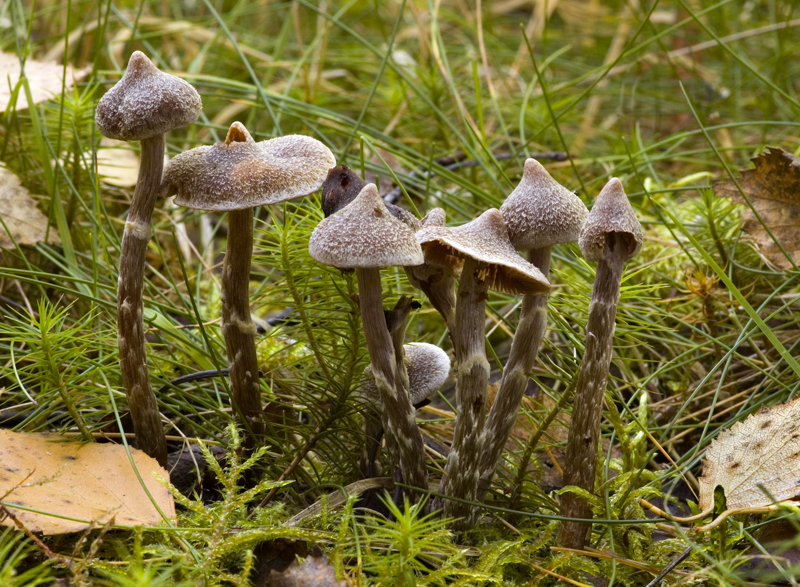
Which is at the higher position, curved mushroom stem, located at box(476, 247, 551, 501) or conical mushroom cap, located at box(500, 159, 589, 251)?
conical mushroom cap, located at box(500, 159, 589, 251)

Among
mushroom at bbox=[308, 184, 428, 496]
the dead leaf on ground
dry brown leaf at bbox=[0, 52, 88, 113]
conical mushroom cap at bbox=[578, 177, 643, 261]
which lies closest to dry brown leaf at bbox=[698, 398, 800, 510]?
conical mushroom cap at bbox=[578, 177, 643, 261]

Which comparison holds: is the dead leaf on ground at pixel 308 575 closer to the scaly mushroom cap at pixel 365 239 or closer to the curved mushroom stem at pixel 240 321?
the curved mushroom stem at pixel 240 321

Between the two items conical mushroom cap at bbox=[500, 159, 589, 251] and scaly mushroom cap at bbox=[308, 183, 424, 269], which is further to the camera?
conical mushroom cap at bbox=[500, 159, 589, 251]

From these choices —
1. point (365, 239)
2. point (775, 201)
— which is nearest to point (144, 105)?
point (365, 239)

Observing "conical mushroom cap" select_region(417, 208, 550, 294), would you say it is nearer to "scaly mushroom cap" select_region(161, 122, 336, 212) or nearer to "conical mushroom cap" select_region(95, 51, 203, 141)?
"scaly mushroom cap" select_region(161, 122, 336, 212)

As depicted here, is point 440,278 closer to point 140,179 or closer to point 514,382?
point 514,382

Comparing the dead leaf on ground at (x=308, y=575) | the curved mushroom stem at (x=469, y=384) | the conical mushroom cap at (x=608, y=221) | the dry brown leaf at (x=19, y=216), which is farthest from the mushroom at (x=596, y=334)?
the dry brown leaf at (x=19, y=216)

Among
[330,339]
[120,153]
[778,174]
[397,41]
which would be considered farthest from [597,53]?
[330,339]
